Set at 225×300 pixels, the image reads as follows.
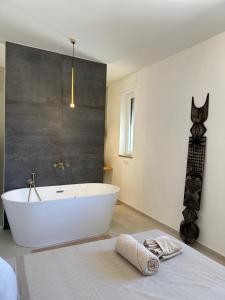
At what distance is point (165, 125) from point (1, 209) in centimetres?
281

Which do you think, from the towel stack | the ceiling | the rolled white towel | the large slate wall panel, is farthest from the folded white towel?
the large slate wall panel

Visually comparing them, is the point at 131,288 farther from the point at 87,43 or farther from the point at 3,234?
the point at 87,43

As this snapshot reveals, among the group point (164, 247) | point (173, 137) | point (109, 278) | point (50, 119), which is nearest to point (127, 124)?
point (173, 137)

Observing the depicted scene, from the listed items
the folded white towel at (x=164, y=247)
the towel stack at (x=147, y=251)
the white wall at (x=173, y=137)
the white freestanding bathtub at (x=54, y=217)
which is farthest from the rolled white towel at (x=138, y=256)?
the white wall at (x=173, y=137)

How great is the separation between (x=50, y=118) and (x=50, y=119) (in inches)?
0.6

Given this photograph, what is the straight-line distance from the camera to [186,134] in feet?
10.2

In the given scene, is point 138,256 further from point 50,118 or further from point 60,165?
point 50,118

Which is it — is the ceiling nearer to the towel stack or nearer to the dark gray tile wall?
the dark gray tile wall

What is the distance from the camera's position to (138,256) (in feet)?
4.53

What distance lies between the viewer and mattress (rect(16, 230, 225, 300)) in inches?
45.4

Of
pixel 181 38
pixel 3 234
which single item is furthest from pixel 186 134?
pixel 3 234

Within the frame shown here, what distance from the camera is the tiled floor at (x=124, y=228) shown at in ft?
8.52

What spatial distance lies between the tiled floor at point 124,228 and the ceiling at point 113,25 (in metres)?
2.68

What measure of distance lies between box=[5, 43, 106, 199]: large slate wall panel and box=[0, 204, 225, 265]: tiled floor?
2.42ft
